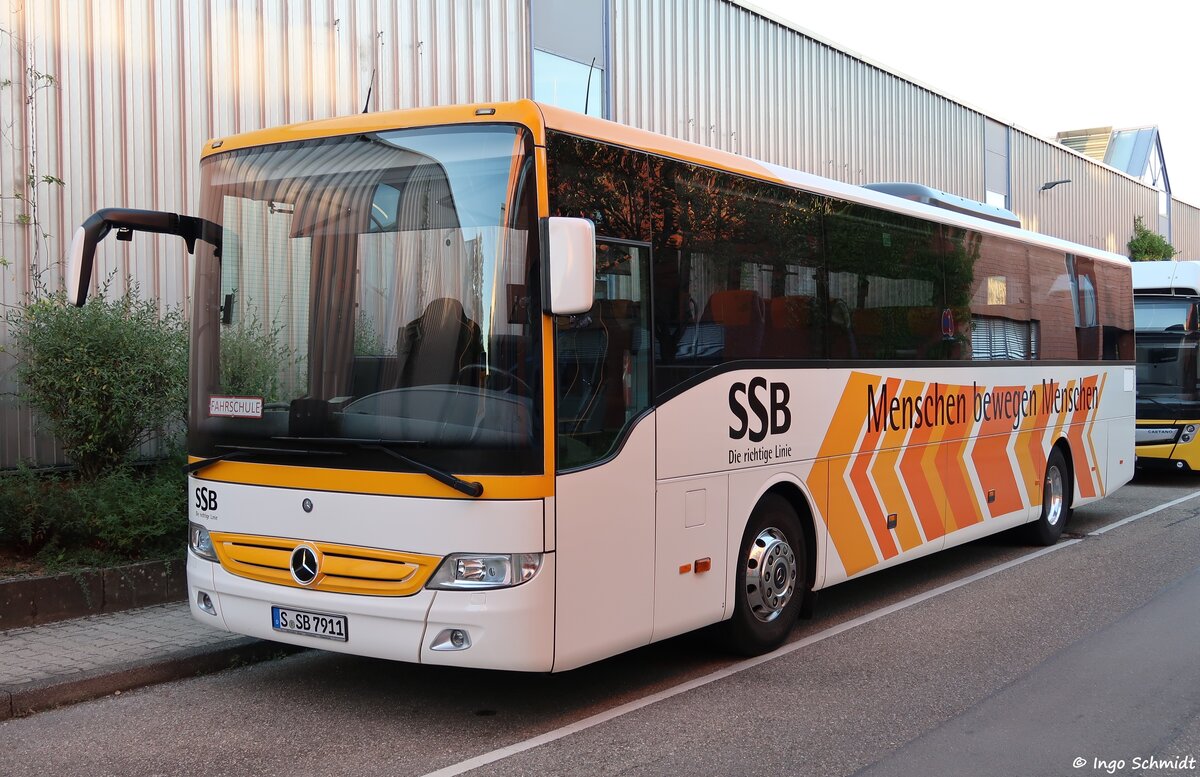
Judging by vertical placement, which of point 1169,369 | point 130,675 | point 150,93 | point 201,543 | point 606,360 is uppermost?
point 150,93

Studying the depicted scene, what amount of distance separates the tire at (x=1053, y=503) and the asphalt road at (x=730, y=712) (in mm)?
3208

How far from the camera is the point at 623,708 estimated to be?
618 cm

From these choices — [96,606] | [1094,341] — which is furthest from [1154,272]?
[96,606]

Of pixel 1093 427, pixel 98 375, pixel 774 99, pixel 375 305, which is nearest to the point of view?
pixel 375 305

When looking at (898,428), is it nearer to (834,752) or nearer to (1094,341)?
(834,752)

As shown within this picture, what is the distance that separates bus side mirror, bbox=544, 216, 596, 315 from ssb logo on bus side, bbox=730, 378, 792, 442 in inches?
72.8

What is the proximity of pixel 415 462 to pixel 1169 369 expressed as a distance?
15211 millimetres

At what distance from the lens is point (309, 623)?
18.9 ft

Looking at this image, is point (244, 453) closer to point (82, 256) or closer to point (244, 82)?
point (82, 256)

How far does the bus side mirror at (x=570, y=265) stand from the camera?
5242mm

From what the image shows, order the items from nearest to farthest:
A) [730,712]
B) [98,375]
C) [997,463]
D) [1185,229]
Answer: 1. [730,712]
2. [98,375]
3. [997,463]
4. [1185,229]

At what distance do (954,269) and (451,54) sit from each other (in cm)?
705

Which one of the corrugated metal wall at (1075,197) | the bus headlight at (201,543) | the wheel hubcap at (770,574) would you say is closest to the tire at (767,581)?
the wheel hubcap at (770,574)

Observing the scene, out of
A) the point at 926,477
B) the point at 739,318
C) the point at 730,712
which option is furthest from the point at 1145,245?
the point at 730,712
